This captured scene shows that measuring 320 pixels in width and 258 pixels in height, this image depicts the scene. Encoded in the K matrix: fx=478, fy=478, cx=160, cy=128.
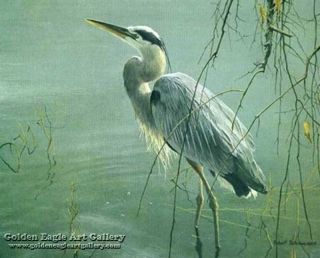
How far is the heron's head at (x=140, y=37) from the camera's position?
150cm

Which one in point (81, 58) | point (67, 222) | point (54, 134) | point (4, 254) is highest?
point (81, 58)

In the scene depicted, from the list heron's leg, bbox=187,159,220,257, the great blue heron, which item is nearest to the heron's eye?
the great blue heron

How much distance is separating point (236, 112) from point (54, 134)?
578 mm

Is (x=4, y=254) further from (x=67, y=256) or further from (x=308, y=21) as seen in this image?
(x=308, y=21)

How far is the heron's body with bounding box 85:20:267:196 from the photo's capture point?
151cm

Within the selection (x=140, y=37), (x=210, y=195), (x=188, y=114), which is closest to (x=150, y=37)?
(x=140, y=37)

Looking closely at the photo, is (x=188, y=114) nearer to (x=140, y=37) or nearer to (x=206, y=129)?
(x=206, y=129)

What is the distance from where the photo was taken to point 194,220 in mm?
1543

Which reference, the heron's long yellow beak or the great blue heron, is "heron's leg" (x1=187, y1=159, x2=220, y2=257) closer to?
the great blue heron

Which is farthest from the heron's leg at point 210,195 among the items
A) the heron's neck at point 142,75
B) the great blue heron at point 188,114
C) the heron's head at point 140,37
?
the heron's head at point 140,37

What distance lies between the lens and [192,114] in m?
1.52

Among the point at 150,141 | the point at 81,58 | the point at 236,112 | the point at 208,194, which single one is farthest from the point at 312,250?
the point at 81,58

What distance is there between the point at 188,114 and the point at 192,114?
0.5 inches

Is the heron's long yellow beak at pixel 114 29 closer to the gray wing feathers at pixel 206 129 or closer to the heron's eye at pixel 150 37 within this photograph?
the heron's eye at pixel 150 37
